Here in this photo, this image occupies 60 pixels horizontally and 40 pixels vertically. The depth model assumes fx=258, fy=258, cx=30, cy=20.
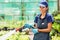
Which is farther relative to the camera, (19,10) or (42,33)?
(19,10)

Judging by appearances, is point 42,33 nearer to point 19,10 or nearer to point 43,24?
point 43,24

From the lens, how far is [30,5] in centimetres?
952

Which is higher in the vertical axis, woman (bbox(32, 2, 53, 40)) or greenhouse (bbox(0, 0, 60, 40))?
woman (bbox(32, 2, 53, 40))

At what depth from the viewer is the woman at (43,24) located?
3.35 meters

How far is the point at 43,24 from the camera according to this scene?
338cm

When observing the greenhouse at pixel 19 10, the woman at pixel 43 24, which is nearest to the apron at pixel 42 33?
the woman at pixel 43 24

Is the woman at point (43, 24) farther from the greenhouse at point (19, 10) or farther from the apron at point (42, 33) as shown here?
the greenhouse at point (19, 10)

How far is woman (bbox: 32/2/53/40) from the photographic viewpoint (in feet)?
11.0

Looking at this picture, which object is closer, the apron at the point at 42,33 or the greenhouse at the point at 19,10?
the apron at the point at 42,33

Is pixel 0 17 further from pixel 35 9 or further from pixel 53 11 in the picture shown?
pixel 53 11

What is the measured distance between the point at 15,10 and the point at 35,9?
2.49 ft

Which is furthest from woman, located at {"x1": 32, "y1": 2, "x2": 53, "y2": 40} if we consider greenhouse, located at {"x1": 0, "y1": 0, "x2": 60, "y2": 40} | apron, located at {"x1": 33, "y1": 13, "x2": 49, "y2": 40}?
greenhouse, located at {"x1": 0, "y1": 0, "x2": 60, "y2": 40}

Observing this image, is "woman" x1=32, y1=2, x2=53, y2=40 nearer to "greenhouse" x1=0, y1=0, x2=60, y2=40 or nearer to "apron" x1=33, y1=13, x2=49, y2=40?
"apron" x1=33, y1=13, x2=49, y2=40

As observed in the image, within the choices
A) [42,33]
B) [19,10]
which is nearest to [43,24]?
[42,33]
